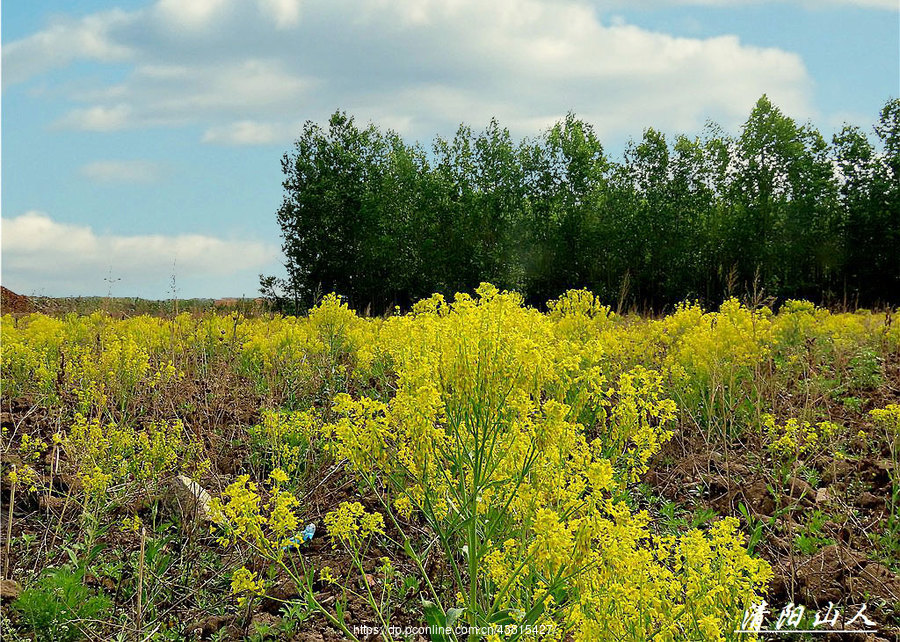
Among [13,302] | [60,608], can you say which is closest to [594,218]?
[13,302]

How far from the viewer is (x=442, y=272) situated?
28.0m

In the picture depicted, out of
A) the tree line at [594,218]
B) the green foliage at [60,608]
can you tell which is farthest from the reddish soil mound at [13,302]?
the green foliage at [60,608]

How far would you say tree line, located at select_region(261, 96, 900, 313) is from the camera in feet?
84.2

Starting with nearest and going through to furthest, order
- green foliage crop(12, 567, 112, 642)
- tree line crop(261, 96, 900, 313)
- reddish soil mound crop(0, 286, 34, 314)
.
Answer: green foliage crop(12, 567, 112, 642)
reddish soil mound crop(0, 286, 34, 314)
tree line crop(261, 96, 900, 313)

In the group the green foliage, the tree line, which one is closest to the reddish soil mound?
the tree line

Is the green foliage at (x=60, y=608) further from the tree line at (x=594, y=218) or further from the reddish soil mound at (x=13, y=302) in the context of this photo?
the tree line at (x=594, y=218)

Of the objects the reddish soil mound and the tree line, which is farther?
the tree line

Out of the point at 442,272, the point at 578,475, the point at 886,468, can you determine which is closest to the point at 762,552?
the point at 886,468

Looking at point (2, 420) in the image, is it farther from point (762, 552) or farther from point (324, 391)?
point (762, 552)

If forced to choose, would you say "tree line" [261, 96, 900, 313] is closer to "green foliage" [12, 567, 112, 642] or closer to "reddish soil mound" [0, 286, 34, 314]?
"reddish soil mound" [0, 286, 34, 314]

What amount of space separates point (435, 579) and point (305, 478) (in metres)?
1.57

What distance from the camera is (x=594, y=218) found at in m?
27.9

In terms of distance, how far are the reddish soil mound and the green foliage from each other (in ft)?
55.8

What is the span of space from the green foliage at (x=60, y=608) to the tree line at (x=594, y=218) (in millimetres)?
22547
